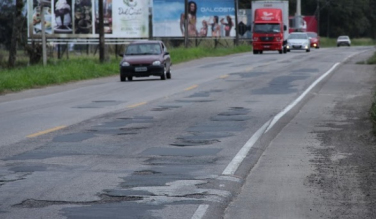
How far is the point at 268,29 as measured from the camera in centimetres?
6369

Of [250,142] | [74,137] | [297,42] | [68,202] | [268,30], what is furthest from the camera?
[297,42]

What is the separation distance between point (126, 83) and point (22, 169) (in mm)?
21435

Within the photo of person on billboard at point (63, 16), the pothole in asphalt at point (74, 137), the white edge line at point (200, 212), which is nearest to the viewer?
the white edge line at point (200, 212)

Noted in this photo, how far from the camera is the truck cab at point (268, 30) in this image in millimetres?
63037

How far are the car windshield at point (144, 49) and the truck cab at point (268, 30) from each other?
28.4 metres

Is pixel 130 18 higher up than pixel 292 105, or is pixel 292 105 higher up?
pixel 130 18

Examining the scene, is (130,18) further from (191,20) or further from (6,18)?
(191,20)

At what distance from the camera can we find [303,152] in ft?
44.8

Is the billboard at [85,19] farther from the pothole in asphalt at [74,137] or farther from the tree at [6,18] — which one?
the pothole in asphalt at [74,137]

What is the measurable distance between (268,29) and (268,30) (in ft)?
1.18

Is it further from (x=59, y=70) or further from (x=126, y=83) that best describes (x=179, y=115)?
(x=59, y=70)

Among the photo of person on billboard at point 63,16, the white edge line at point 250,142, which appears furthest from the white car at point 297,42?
the white edge line at point 250,142

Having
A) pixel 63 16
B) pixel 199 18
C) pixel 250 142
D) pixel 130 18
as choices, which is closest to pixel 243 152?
pixel 250 142

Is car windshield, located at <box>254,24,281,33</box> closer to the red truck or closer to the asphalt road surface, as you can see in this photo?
the red truck
